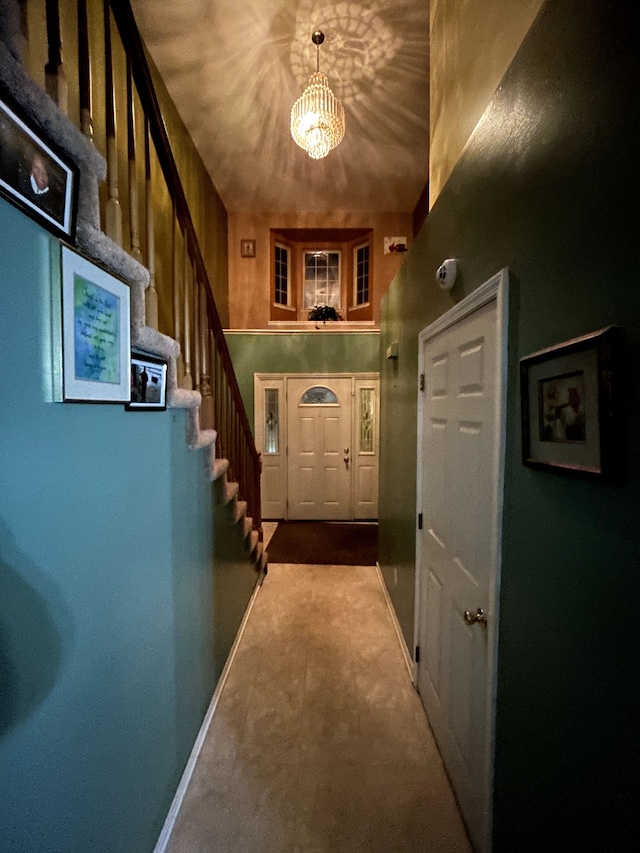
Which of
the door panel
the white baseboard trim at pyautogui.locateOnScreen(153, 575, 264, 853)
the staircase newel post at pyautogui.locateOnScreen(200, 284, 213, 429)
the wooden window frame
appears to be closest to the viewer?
the door panel

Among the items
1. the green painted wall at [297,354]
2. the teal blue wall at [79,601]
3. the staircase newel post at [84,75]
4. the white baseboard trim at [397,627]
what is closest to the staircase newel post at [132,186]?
the staircase newel post at [84,75]

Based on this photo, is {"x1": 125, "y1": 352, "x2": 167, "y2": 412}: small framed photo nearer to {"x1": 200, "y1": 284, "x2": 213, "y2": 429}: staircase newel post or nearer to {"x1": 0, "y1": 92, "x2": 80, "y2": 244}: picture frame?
{"x1": 0, "y1": 92, "x2": 80, "y2": 244}: picture frame

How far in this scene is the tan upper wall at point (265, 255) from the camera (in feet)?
18.0

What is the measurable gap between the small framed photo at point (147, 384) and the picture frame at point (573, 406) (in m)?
1.14

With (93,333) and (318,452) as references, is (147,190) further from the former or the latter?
(318,452)

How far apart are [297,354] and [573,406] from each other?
455 centimetres

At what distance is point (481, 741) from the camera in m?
1.19

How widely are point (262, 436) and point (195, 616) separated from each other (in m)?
3.61

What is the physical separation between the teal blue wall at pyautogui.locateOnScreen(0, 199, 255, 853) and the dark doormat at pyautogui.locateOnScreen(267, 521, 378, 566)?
8.18 feet

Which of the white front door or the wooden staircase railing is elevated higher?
the wooden staircase railing

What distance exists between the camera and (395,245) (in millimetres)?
5457

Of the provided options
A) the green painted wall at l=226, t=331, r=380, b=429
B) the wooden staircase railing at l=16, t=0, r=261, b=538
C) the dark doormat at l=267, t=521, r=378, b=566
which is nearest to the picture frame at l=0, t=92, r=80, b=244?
the wooden staircase railing at l=16, t=0, r=261, b=538

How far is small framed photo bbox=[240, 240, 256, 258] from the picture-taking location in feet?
18.1

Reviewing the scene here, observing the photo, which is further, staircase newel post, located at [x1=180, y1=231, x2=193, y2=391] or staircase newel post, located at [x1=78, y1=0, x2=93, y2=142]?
staircase newel post, located at [x1=180, y1=231, x2=193, y2=391]
